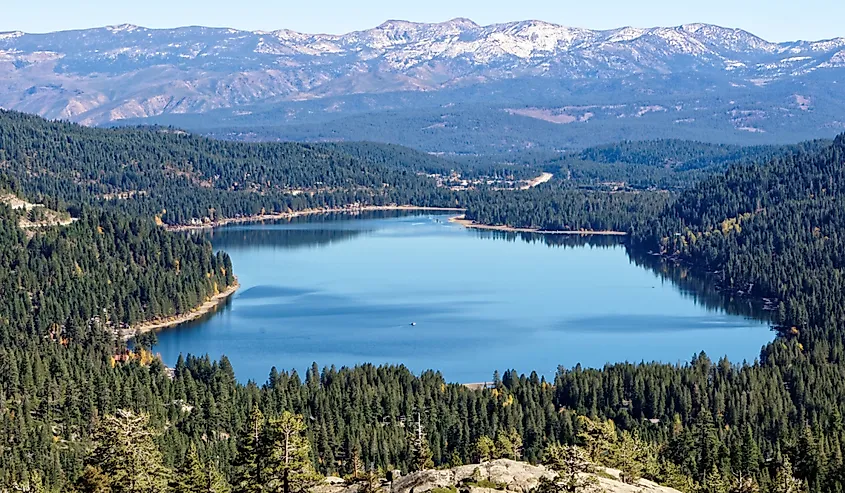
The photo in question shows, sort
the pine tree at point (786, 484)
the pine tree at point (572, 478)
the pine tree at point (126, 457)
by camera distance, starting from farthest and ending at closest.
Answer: the pine tree at point (786, 484) → the pine tree at point (126, 457) → the pine tree at point (572, 478)

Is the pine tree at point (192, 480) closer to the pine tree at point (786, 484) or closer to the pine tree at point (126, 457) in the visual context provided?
the pine tree at point (126, 457)

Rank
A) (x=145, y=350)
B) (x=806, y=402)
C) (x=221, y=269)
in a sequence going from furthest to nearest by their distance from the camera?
(x=221, y=269), (x=145, y=350), (x=806, y=402)

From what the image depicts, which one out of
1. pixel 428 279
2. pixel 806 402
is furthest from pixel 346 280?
pixel 806 402

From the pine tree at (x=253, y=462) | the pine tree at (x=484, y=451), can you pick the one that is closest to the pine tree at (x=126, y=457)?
the pine tree at (x=253, y=462)

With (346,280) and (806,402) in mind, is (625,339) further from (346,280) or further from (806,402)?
(346,280)

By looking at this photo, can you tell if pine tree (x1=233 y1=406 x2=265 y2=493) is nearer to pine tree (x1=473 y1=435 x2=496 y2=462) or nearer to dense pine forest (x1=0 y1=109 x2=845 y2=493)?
dense pine forest (x1=0 y1=109 x2=845 y2=493)

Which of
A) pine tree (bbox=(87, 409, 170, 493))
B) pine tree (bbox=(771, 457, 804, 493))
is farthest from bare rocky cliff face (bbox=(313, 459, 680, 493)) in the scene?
pine tree (bbox=(771, 457, 804, 493))

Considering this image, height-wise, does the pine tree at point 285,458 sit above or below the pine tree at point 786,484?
above
